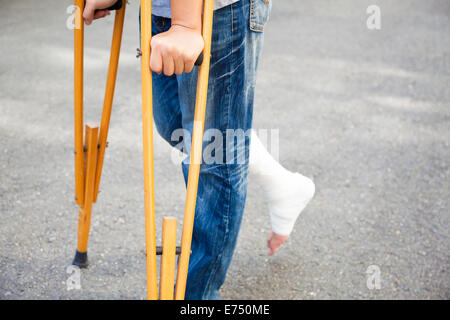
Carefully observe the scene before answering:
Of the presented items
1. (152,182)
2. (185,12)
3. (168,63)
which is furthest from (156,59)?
(152,182)

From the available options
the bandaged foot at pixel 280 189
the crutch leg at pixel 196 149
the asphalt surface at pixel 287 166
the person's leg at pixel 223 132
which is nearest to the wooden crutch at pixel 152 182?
the crutch leg at pixel 196 149

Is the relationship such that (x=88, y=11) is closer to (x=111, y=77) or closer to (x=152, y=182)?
(x=111, y=77)

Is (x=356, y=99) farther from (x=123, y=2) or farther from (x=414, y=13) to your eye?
(x=414, y=13)

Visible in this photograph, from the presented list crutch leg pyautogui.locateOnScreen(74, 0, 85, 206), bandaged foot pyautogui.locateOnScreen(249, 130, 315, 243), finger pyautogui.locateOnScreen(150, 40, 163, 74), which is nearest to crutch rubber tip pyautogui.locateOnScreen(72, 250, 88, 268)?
crutch leg pyautogui.locateOnScreen(74, 0, 85, 206)

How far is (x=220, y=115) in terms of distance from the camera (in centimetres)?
142

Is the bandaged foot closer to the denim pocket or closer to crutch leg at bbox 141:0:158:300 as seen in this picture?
the denim pocket

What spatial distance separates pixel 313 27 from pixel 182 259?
4780mm

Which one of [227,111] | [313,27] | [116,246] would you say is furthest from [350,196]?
[313,27]

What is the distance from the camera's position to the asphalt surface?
6.95 ft

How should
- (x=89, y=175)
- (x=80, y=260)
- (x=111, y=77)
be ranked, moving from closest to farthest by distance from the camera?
(x=111, y=77) → (x=89, y=175) → (x=80, y=260)

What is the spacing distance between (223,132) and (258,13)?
351mm

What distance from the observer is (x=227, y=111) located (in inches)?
55.7

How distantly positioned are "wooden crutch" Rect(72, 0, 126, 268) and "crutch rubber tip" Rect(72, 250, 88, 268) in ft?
0.45

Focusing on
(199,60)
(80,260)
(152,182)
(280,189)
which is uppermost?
(199,60)
